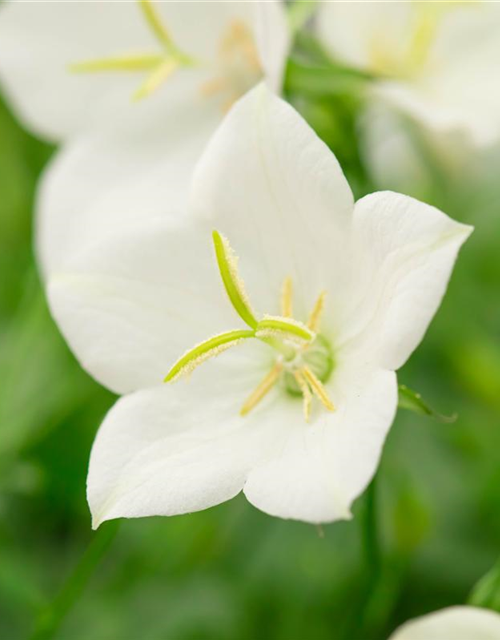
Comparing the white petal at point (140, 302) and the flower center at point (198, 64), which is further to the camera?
the flower center at point (198, 64)

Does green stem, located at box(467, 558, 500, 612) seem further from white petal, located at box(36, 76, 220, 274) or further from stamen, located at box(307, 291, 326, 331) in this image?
white petal, located at box(36, 76, 220, 274)

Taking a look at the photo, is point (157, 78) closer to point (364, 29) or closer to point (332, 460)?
point (364, 29)

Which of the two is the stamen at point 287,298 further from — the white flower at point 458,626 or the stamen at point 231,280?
the white flower at point 458,626

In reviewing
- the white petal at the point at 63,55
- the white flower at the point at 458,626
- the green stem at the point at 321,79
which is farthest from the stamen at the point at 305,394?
the white petal at the point at 63,55

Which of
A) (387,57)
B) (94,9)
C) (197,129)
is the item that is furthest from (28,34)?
(387,57)

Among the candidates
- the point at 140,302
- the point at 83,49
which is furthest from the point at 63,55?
the point at 140,302

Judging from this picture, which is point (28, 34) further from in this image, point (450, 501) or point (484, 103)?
point (450, 501)
